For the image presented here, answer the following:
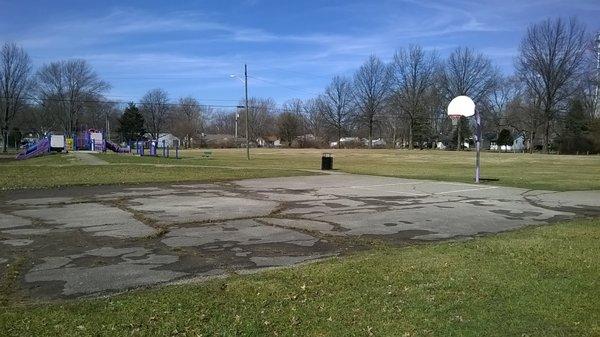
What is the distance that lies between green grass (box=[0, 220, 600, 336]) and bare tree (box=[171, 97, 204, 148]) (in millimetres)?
118687

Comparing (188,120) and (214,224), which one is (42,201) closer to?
(214,224)

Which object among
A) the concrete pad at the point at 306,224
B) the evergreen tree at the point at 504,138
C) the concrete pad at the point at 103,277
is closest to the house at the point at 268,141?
the evergreen tree at the point at 504,138

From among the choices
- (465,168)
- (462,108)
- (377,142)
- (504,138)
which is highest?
(462,108)

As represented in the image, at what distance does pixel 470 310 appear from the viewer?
5.10 m

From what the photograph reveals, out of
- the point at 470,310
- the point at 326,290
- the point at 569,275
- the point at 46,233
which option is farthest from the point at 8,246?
the point at 569,275

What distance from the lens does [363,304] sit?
5.31 m

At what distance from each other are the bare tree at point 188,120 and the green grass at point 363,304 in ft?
389

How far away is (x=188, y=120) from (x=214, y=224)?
123209mm

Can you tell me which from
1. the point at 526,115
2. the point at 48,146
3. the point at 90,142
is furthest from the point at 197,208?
the point at 526,115

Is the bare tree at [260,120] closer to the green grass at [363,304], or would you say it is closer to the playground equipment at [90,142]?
the playground equipment at [90,142]

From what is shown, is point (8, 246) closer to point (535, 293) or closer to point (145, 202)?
point (145, 202)

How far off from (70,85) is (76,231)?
104m

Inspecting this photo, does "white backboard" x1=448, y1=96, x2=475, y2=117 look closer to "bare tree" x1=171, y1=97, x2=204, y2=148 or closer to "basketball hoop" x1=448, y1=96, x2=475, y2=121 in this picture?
"basketball hoop" x1=448, y1=96, x2=475, y2=121

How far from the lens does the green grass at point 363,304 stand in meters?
4.59
